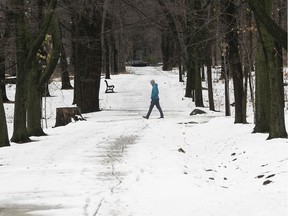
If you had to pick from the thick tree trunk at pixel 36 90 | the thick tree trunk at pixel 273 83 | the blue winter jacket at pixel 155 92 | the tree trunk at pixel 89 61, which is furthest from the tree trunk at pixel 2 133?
the tree trunk at pixel 89 61

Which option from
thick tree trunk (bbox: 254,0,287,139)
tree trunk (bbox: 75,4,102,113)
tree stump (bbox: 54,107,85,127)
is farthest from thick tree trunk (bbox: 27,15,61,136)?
tree trunk (bbox: 75,4,102,113)

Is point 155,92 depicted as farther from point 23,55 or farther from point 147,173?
point 147,173

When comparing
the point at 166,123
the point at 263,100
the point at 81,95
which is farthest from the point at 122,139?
the point at 81,95

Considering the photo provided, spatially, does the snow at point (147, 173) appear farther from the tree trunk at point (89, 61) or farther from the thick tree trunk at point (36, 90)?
the tree trunk at point (89, 61)

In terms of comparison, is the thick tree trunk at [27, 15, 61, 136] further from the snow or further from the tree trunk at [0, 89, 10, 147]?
the tree trunk at [0, 89, 10, 147]

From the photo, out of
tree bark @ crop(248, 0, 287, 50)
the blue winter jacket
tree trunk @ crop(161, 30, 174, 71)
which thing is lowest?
the blue winter jacket

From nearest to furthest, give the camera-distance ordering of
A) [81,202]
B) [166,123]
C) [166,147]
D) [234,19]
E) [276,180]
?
[81,202] → [276,180] → [166,147] → [234,19] → [166,123]

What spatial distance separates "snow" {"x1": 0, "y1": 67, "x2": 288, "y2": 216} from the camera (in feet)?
21.5

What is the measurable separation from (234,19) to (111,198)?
1242cm

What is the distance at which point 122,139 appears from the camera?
14523 millimetres

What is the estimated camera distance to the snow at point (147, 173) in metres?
6.54

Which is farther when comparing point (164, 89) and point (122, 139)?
point (164, 89)

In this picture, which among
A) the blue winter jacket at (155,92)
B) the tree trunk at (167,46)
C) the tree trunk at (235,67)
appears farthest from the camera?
the blue winter jacket at (155,92)

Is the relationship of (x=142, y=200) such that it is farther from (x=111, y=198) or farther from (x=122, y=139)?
(x=122, y=139)
